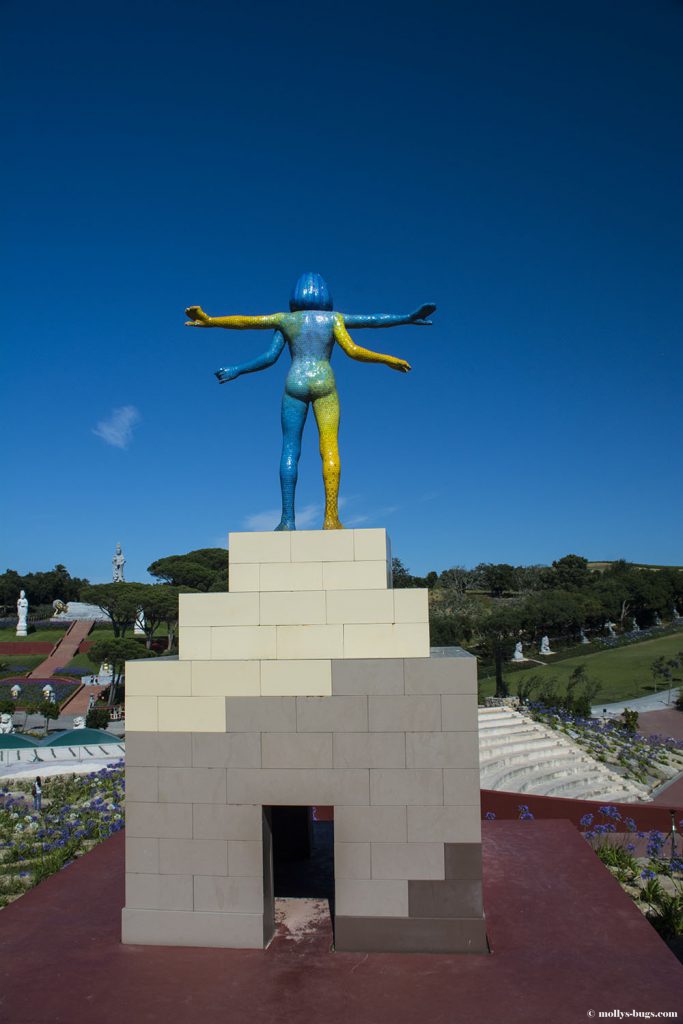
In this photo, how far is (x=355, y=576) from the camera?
9844 mm

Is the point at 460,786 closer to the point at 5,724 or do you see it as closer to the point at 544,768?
the point at 544,768

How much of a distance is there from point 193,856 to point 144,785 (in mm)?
1130

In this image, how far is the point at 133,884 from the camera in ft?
31.5

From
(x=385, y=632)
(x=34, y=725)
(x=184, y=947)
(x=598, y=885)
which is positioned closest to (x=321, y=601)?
(x=385, y=632)

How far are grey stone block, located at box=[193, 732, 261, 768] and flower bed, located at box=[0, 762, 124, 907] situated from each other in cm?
719

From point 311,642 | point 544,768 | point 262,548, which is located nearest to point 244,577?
point 262,548

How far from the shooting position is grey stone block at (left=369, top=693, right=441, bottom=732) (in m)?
9.36

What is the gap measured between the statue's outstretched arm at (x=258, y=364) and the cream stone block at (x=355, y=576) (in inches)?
140

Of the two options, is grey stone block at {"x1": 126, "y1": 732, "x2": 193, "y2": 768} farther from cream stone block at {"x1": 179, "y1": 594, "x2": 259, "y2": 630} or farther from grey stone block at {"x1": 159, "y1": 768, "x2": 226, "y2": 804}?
cream stone block at {"x1": 179, "y1": 594, "x2": 259, "y2": 630}

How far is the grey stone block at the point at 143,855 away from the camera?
9.56 m

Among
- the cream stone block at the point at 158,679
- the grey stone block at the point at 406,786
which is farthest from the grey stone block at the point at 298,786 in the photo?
the cream stone block at the point at 158,679

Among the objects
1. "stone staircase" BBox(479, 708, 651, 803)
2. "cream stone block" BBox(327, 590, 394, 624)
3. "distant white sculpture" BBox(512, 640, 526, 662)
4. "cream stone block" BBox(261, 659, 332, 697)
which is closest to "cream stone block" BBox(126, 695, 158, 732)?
"cream stone block" BBox(261, 659, 332, 697)

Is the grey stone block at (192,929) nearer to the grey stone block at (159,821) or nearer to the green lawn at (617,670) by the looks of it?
the grey stone block at (159,821)

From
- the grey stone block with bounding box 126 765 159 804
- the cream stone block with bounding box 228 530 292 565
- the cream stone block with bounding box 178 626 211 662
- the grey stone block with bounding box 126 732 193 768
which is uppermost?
the cream stone block with bounding box 228 530 292 565
